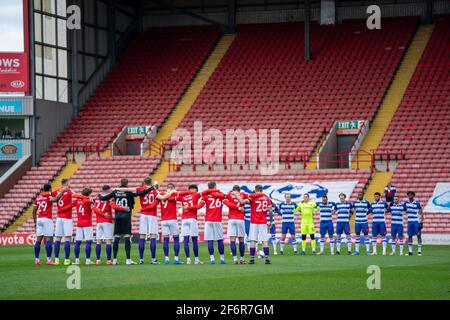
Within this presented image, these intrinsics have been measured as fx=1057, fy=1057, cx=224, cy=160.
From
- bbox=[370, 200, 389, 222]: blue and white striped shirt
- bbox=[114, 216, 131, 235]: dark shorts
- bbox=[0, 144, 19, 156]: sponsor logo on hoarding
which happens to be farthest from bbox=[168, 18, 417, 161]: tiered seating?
bbox=[114, 216, 131, 235]: dark shorts

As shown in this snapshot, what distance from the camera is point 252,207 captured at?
27.6 m

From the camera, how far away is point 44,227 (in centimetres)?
2864

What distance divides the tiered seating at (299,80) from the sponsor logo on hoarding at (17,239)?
38.5 ft

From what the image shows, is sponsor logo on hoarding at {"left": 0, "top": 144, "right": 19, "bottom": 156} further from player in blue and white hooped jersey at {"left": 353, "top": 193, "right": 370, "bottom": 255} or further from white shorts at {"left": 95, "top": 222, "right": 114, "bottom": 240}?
white shorts at {"left": 95, "top": 222, "right": 114, "bottom": 240}

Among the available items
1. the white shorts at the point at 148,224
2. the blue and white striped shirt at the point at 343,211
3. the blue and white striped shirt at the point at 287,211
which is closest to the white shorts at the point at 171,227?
the white shorts at the point at 148,224

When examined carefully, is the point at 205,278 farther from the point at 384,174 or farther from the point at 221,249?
the point at 384,174

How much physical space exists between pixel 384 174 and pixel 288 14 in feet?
53.5

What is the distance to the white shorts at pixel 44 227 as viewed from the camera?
28.6 meters

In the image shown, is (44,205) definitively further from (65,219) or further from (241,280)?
(241,280)

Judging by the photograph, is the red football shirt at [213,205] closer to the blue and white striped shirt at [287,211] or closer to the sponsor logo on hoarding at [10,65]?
the blue and white striped shirt at [287,211]

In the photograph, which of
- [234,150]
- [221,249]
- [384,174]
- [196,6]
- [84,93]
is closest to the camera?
[221,249]

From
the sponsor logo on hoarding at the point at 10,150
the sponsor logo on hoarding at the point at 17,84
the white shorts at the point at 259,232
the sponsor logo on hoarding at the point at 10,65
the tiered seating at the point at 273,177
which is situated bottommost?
the white shorts at the point at 259,232

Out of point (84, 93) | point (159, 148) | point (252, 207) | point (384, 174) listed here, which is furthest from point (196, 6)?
point (252, 207)

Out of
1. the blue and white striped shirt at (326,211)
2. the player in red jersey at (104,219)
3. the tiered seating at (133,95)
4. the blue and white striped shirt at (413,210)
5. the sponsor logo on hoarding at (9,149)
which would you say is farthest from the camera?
the sponsor logo on hoarding at (9,149)
